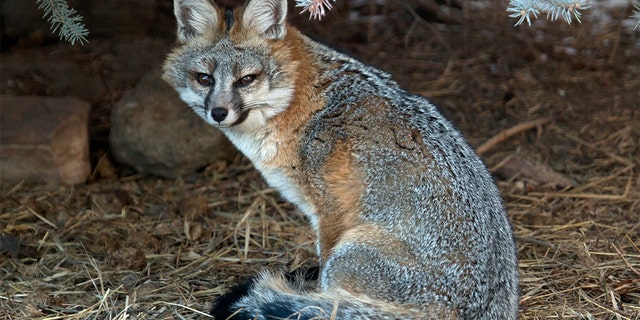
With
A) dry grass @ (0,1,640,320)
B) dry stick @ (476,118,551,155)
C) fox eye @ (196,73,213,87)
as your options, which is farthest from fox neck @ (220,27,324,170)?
dry stick @ (476,118,551,155)

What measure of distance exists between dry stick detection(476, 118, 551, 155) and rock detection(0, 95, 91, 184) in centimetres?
339

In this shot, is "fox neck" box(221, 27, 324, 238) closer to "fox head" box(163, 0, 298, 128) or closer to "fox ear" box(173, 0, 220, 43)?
"fox head" box(163, 0, 298, 128)

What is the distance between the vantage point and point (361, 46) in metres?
8.86

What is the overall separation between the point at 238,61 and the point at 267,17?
319 millimetres

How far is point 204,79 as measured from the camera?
467cm

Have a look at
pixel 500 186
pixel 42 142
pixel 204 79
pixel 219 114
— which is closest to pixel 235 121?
pixel 219 114

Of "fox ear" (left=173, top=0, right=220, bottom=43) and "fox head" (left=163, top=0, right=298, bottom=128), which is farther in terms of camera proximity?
"fox ear" (left=173, top=0, right=220, bottom=43)

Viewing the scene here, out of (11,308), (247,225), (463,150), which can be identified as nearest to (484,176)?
(463,150)

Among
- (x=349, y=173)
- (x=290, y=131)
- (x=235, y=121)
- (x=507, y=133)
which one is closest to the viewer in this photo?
(x=349, y=173)

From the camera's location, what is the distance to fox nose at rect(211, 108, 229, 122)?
4.46 metres

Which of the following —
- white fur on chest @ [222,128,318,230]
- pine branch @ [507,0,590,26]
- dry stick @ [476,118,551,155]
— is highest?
pine branch @ [507,0,590,26]

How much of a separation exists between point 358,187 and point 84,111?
3311 millimetres

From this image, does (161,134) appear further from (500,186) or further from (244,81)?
(500,186)

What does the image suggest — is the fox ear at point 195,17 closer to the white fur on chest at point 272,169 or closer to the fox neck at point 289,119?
the fox neck at point 289,119
